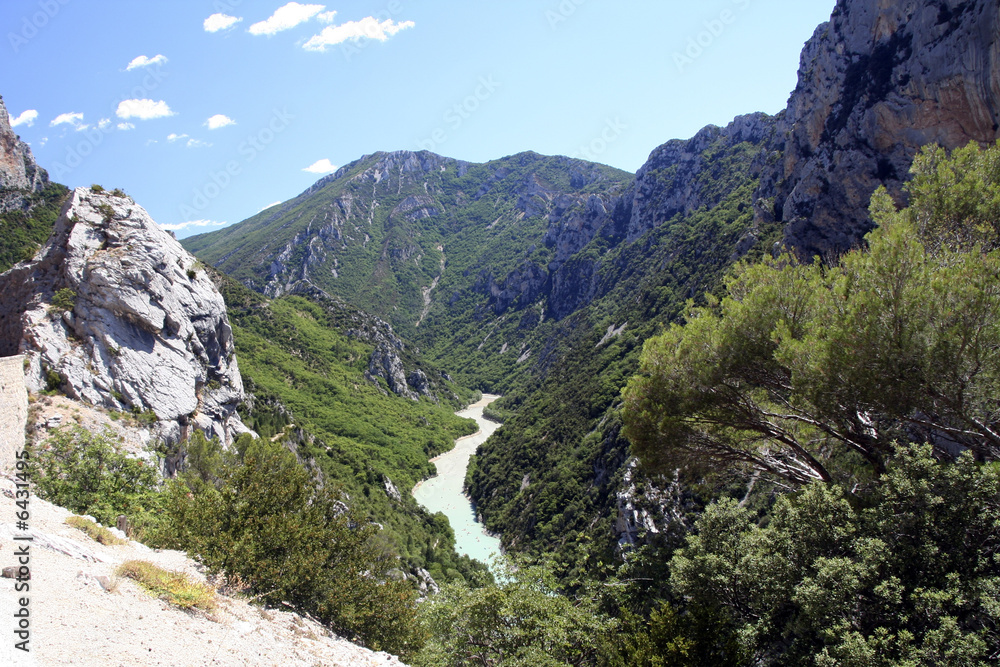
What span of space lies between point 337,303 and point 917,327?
353 feet

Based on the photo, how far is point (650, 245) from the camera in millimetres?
107375

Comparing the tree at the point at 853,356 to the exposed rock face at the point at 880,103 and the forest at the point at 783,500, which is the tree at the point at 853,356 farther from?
the exposed rock face at the point at 880,103

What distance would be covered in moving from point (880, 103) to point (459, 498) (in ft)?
191

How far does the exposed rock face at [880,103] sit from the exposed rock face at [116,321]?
43.7m

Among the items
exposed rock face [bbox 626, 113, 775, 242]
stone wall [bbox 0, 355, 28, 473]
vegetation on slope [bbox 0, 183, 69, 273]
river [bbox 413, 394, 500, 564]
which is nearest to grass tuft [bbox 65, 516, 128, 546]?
stone wall [bbox 0, 355, 28, 473]

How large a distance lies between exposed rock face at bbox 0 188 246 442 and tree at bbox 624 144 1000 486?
2308cm

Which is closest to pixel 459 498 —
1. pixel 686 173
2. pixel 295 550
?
pixel 295 550

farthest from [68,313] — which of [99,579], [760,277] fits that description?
[760,277]

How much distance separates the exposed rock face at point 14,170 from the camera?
153ft

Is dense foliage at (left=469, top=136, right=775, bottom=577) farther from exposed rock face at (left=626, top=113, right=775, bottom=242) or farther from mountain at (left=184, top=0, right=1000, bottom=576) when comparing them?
exposed rock face at (left=626, top=113, right=775, bottom=242)

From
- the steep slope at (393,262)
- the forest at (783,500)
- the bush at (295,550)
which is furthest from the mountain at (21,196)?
the steep slope at (393,262)

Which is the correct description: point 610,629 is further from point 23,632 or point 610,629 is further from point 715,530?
point 23,632

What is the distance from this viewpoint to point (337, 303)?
105438 millimetres

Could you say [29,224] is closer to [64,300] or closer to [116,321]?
[116,321]
